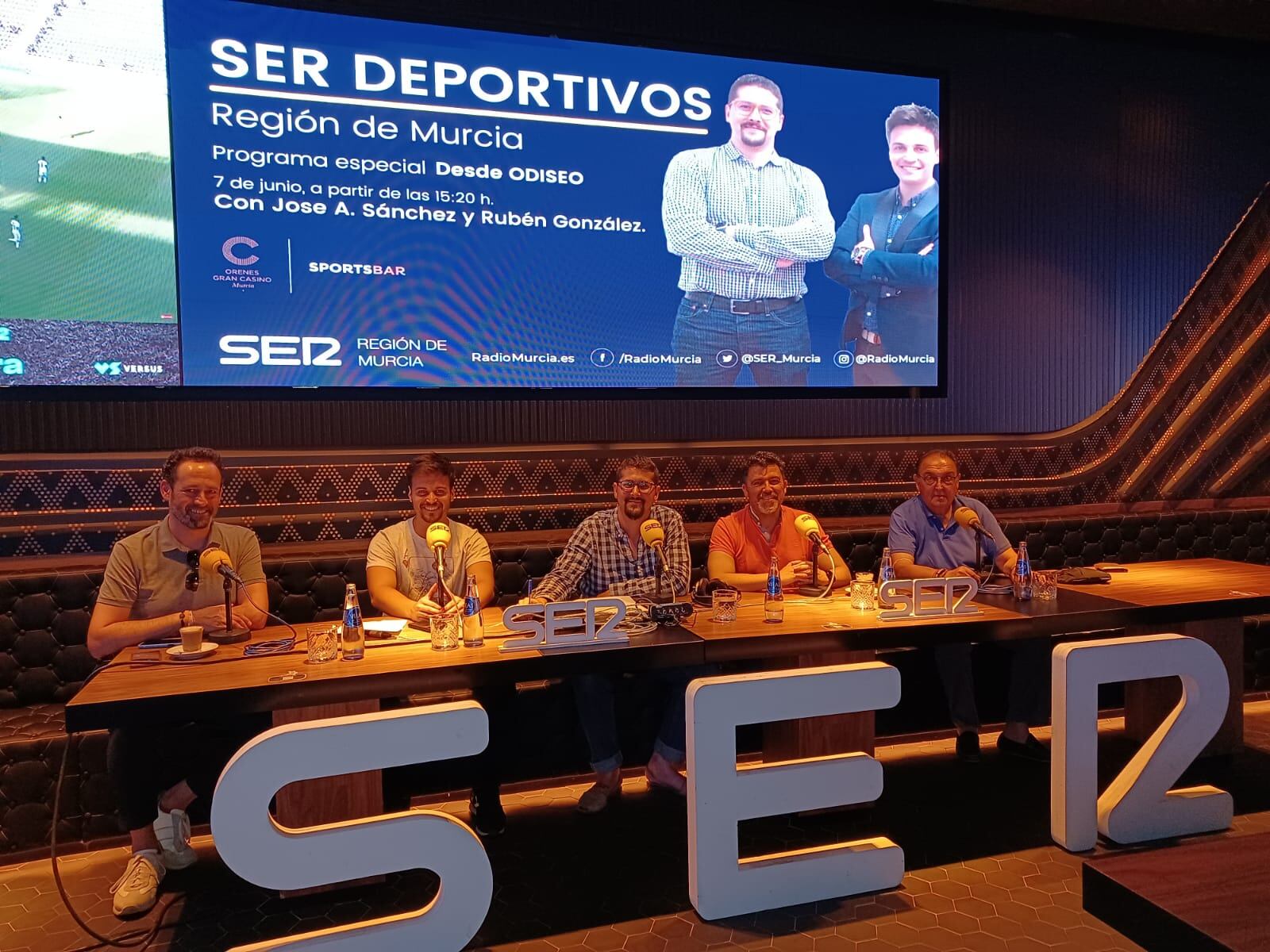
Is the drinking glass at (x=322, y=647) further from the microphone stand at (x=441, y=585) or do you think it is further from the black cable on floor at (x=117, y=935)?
the black cable on floor at (x=117, y=935)

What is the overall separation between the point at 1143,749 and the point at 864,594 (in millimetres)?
1003

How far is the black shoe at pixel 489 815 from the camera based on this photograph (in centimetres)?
322

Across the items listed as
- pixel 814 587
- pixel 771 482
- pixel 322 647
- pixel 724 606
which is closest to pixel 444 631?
pixel 322 647

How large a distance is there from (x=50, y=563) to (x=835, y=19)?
4.40m

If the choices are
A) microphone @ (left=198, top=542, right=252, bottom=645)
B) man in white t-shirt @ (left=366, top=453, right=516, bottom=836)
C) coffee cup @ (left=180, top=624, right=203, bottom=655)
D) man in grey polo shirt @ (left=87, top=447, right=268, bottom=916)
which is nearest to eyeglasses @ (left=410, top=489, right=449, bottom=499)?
man in white t-shirt @ (left=366, top=453, right=516, bottom=836)

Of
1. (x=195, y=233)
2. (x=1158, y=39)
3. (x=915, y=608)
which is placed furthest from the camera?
(x=1158, y=39)

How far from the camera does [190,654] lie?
2.59 meters

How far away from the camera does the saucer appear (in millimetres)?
2574

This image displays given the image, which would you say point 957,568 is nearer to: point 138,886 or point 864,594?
point 864,594

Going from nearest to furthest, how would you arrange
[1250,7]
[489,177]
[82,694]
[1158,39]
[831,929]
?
[82,694]
[831,929]
[489,177]
[1250,7]
[1158,39]

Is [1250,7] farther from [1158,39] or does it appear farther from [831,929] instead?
[831,929]

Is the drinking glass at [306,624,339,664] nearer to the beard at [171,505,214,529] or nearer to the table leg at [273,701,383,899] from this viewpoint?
the table leg at [273,701,383,899]

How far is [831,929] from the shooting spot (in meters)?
2.55

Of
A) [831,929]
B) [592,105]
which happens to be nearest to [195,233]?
[592,105]
